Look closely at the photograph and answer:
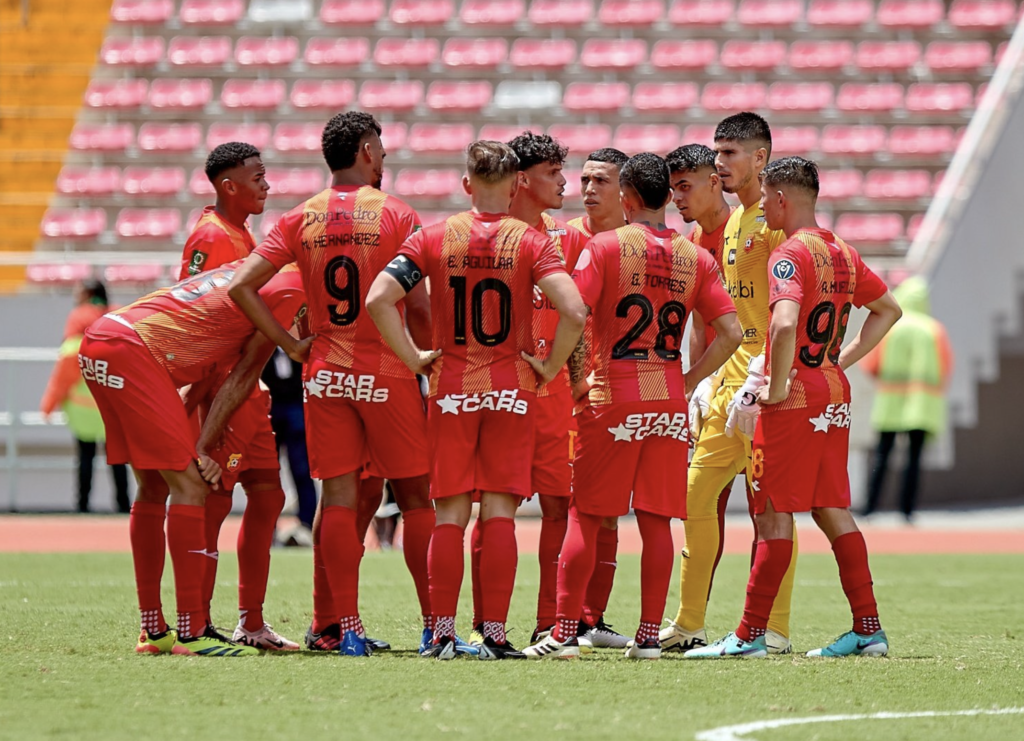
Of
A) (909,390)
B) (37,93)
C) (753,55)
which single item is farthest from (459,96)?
(909,390)

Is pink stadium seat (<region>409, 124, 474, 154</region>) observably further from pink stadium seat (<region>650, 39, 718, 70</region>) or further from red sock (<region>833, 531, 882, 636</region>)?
red sock (<region>833, 531, 882, 636</region>)

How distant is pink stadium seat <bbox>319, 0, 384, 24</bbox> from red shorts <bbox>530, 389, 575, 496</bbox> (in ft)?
50.6

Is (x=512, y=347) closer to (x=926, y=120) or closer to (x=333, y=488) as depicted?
(x=333, y=488)

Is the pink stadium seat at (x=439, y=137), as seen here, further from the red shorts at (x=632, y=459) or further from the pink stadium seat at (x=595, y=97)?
the red shorts at (x=632, y=459)

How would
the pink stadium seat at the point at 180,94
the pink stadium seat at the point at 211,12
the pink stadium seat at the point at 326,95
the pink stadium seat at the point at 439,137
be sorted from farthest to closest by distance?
1. the pink stadium seat at the point at 211,12
2. the pink stadium seat at the point at 180,94
3. the pink stadium seat at the point at 326,95
4. the pink stadium seat at the point at 439,137

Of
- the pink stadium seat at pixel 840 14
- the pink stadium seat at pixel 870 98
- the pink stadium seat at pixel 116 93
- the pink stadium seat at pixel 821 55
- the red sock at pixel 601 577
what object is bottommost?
the red sock at pixel 601 577

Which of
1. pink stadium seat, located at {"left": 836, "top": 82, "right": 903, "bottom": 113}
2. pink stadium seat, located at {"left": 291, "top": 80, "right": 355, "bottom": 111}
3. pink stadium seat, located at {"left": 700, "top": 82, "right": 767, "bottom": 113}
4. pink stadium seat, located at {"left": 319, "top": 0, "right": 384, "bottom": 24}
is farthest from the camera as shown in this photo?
pink stadium seat, located at {"left": 319, "top": 0, "right": 384, "bottom": 24}

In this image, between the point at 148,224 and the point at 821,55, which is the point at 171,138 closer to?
the point at 148,224

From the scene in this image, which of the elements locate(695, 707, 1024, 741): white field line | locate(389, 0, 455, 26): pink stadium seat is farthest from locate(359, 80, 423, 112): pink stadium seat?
locate(695, 707, 1024, 741): white field line

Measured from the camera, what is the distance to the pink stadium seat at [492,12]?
69.4 ft

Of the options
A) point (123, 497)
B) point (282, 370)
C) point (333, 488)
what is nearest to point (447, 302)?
point (333, 488)

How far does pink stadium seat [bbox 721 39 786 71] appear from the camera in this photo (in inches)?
792

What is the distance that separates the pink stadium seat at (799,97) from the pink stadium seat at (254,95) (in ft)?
21.3

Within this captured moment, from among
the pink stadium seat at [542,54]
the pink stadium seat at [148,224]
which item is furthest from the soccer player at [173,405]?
the pink stadium seat at [542,54]
